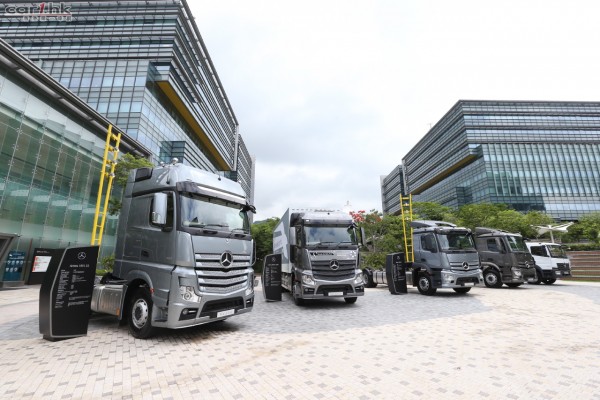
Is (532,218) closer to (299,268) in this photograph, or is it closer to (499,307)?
(499,307)

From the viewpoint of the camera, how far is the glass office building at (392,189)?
111 metres

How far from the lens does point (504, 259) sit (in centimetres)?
1355

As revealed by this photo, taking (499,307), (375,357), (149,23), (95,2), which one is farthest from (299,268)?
(95,2)

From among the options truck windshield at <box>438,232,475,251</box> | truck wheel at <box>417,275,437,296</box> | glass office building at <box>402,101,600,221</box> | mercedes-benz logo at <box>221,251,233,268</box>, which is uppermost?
glass office building at <box>402,101,600,221</box>

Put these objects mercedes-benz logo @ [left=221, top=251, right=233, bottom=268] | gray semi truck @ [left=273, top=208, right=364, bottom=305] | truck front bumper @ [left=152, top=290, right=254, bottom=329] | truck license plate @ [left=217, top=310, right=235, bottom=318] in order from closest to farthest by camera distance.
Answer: truck front bumper @ [left=152, top=290, right=254, bottom=329], truck license plate @ [left=217, top=310, right=235, bottom=318], mercedes-benz logo @ [left=221, top=251, right=233, bottom=268], gray semi truck @ [left=273, top=208, right=364, bottom=305]

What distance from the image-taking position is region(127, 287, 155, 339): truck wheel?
5.43 m

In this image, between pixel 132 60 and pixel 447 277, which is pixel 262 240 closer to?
pixel 132 60

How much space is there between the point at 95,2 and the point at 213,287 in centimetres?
5728

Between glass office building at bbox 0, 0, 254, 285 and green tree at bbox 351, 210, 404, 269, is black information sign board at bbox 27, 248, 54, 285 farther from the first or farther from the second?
green tree at bbox 351, 210, 404, 269

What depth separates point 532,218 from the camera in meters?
33.8

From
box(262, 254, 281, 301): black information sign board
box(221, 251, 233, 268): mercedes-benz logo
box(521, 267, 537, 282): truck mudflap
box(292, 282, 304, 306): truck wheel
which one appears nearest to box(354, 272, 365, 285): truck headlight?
box(292, 282, 304, 306): truck wheel

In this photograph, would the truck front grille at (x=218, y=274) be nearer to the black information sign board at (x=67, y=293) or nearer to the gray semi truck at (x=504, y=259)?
the black information sign board at (x=67, y=293)

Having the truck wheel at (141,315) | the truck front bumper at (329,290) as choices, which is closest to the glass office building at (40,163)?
the truck wheel at (141,315)

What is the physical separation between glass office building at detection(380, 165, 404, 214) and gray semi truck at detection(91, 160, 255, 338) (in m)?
106
